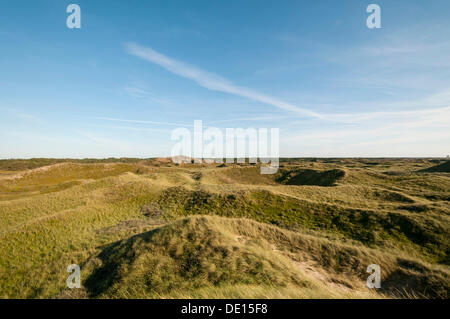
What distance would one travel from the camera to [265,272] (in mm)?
9039

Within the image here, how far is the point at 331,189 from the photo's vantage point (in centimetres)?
3014

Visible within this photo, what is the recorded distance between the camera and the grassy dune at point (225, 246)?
9.20 m

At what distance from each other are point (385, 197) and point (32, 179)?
2717 inches

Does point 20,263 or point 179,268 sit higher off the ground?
point 179,268

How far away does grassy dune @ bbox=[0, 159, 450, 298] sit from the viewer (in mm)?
9203

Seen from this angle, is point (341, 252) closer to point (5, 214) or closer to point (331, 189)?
point (331, 189)

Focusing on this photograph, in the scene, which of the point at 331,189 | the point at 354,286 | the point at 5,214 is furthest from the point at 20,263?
the point at 331,189

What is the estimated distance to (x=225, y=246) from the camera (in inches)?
439
